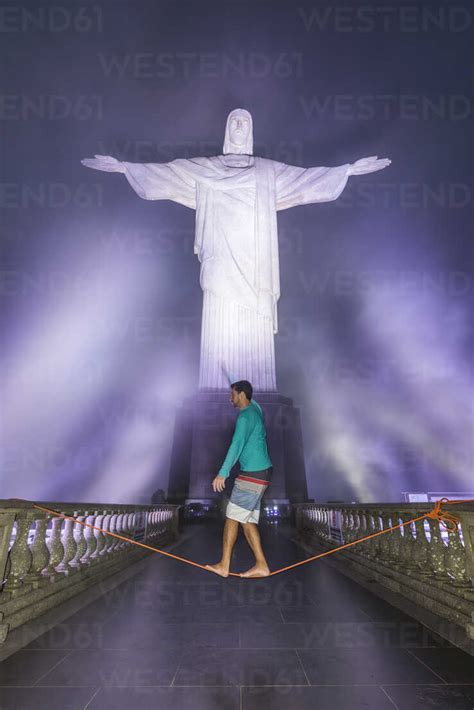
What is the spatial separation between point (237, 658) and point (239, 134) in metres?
18.5

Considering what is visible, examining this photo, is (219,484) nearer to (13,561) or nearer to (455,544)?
(13,561)

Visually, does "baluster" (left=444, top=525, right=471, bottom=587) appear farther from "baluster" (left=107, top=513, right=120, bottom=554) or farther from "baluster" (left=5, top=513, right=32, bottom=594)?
"baluster" (left=107, top=513, right=120, bottom=554)

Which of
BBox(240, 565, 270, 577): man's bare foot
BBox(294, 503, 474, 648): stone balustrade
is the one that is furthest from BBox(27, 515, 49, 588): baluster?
BBox(294, 503, 474, 648): stone balustrade

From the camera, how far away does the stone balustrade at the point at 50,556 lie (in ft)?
11.5

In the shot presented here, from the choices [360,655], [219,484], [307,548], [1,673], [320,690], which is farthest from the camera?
[307,548]

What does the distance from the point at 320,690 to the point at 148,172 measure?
1662 centimetres

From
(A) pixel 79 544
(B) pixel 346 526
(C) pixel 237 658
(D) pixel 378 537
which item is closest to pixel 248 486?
(C) pixel 237 658

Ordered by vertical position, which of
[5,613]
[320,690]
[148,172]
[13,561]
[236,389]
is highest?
[148,172]

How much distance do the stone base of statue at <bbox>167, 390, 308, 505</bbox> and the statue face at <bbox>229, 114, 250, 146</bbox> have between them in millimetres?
10543

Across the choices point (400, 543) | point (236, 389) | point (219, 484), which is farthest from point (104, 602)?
point (400, 543)

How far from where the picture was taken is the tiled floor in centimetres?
237

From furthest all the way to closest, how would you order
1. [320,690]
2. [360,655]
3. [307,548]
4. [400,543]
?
1. [307,548]
2. [400,543]
3. [360,655]
4. [320,690]

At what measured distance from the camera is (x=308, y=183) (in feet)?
54.2

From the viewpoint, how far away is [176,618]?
3.83 meters
